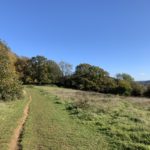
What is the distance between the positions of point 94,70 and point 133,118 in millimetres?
72906

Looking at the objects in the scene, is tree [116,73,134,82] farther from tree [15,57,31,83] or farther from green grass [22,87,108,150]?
green grass [22,87,108,150]

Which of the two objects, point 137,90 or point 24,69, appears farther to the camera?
point 24,69

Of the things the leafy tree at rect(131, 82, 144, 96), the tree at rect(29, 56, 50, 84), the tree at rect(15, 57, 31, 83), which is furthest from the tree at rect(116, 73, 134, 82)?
the tree at rect(15, 57, 31, 83)

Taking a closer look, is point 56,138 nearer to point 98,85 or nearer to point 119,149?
point 119,149

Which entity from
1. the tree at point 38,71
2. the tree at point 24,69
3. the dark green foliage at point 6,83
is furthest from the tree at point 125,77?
the dark green foliage at point 6,83

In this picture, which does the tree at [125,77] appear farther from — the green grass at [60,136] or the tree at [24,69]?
the green grass at [60,136]

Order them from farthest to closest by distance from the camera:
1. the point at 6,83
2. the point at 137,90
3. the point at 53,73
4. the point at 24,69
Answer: the point at 53,73 → the point at 24,69 → the point at 137,90 → the point at 6,83

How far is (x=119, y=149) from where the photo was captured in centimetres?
1063

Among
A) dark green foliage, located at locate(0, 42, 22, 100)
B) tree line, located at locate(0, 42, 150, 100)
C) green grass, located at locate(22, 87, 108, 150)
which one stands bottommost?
green grass, located at locate(22, 87, 108, 150)

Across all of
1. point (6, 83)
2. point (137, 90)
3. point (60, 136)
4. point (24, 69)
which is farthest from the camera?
point (24, 69)

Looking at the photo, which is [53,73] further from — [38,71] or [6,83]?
[6,83]

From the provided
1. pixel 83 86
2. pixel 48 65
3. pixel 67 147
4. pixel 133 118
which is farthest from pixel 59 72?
pixel 67 147

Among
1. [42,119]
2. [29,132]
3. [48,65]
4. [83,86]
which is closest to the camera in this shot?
[29,132]

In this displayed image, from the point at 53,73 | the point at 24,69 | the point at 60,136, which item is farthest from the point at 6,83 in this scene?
the point at 53,73
